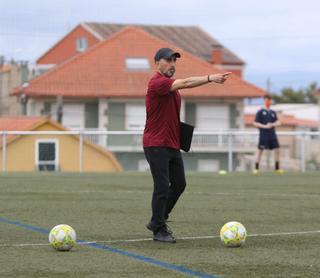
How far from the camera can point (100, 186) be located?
66.9ft

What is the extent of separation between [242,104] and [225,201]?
49.6m

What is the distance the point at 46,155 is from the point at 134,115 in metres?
26.5

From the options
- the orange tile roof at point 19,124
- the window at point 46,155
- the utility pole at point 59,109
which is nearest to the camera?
the window at point 46,155

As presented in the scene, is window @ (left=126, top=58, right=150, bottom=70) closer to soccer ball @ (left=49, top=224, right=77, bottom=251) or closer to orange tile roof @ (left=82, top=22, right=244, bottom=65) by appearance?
orange tile roof @ (left=82, top=22, right=244, bottom=65)

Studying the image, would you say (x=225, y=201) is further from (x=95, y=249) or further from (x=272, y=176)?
(x=272, y=176)

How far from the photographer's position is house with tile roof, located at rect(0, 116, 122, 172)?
34.8 m

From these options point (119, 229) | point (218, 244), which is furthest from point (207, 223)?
point (218, 244)

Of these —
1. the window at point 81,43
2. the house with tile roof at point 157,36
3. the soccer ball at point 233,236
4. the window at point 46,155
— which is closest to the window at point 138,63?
the house with tile roof at point 157,36

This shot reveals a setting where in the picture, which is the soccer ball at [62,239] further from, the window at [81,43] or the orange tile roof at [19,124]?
the window at [81,43]

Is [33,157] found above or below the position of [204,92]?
below

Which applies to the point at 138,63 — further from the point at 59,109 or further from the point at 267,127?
the point at 267,127

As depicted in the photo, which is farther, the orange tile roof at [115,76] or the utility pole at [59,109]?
the orange tile roof at [115,76]

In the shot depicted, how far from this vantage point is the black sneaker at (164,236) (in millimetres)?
10180

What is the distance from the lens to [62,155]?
113 ft
